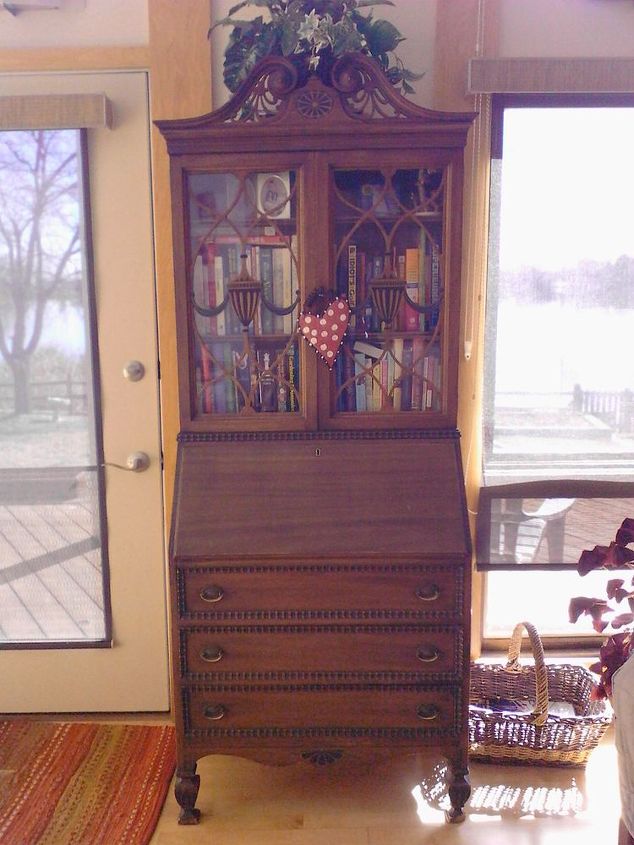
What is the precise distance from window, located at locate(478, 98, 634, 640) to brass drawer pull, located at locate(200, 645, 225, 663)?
1.03 metres

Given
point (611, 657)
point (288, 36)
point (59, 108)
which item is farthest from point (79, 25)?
point (611, 657)

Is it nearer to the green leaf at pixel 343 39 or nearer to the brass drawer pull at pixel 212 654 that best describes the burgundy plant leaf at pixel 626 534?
the brass drawer pull at pixel 212 654

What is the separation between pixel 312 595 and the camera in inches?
81.2

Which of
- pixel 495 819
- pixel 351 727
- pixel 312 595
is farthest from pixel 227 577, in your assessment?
pixel 495 819

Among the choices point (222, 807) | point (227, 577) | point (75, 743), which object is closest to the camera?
point (227, 577)

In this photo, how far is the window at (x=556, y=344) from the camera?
249cm

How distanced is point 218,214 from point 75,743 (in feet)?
5.72

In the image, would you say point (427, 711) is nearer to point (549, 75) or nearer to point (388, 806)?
point (388, 806)

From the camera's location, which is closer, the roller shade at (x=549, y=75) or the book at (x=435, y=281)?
the book at (x=435, y=281)

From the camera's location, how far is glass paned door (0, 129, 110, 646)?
2.42 metres

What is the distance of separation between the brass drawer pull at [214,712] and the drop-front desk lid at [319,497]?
0.43m

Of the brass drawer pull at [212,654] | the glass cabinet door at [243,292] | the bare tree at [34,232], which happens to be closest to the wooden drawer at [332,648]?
the brass drawer pull at [212,654]

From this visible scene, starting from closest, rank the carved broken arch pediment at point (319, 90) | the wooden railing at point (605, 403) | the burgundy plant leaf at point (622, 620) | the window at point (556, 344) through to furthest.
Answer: the carved broken arch pediment at point (319, 90) → the burgundy plant leaf at point (622, 620) → the window at point (556, 344) → the wooden railing at point (605, 403)

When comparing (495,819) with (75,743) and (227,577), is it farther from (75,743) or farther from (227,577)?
(75,743)
